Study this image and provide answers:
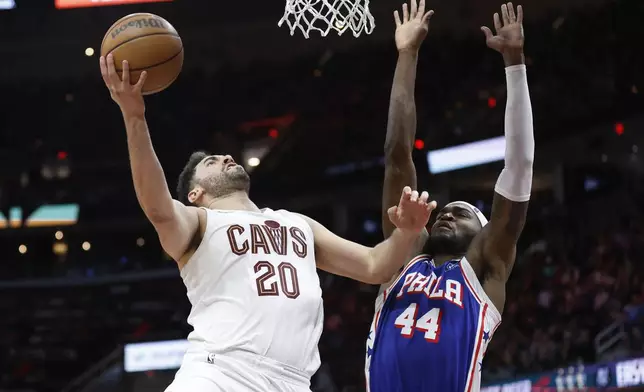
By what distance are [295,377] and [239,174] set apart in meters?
0.90

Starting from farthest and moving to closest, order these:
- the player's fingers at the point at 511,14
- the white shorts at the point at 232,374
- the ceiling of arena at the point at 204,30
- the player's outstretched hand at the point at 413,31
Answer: the ceiling of arena at the point at 204,30 → the player's outstretched hand at the point at 413,31 → the player's fingers at the point at 511,14 → the white shorts at the point at 232,374

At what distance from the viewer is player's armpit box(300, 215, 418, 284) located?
141 inches

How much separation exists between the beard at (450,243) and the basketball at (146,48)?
1392 millimetres

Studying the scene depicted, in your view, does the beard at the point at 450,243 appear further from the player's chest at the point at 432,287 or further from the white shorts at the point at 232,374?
the white shorts at the point at 232,374

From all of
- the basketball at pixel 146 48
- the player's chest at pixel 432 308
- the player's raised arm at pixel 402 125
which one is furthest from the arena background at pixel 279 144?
the basketball at pixel 146 48

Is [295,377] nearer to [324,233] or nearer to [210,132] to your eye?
[324,233]

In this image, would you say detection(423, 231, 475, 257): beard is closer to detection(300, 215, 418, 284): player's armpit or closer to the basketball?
detection(300, 215, 418, 284): player's armpit

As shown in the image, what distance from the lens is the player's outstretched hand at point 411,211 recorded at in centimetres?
330

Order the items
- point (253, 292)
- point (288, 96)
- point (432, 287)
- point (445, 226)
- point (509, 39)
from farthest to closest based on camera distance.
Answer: point (288, 96)
point (445, 226)
point (509, 39)
point (432, 287)
point (253, 292)

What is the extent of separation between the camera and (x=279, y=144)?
1423 cm

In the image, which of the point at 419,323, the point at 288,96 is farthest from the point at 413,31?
the point at 288,96

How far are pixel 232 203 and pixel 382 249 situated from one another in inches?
25.5

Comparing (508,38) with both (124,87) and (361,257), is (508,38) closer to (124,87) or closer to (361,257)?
(361,257)

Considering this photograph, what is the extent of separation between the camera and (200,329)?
335 centimetres
